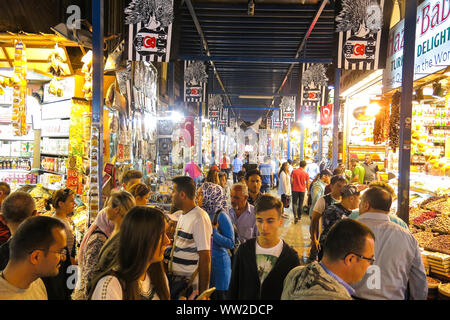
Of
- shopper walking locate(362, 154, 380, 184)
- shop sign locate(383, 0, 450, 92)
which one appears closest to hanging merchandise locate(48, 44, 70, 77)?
shop sign locate(383, 0, 450, 92)

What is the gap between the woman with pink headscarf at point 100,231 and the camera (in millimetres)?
2912

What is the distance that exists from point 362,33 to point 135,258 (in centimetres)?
632

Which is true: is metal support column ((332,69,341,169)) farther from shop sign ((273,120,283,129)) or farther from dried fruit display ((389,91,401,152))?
shop sign ((273,120,283,129))

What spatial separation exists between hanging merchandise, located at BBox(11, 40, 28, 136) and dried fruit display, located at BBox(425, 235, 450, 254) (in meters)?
7.21

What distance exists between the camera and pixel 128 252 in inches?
77.0

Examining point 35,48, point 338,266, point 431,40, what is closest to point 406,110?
point 431,40

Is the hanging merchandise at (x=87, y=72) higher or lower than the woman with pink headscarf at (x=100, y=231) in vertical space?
higher

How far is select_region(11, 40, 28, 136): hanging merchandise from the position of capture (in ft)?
20.7

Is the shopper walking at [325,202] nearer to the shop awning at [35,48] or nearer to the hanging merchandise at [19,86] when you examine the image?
the shop awning at [35,48]

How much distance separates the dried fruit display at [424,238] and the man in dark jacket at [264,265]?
3657mm

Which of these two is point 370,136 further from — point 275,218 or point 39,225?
point 39,225

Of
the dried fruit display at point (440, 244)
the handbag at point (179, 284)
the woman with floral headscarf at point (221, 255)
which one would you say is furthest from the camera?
the dried fruit display at point (440, 244)

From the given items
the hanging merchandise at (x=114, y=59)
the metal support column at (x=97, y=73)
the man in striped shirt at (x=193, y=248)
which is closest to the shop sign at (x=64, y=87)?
the hanging merchandise at (x=114, y=59)
